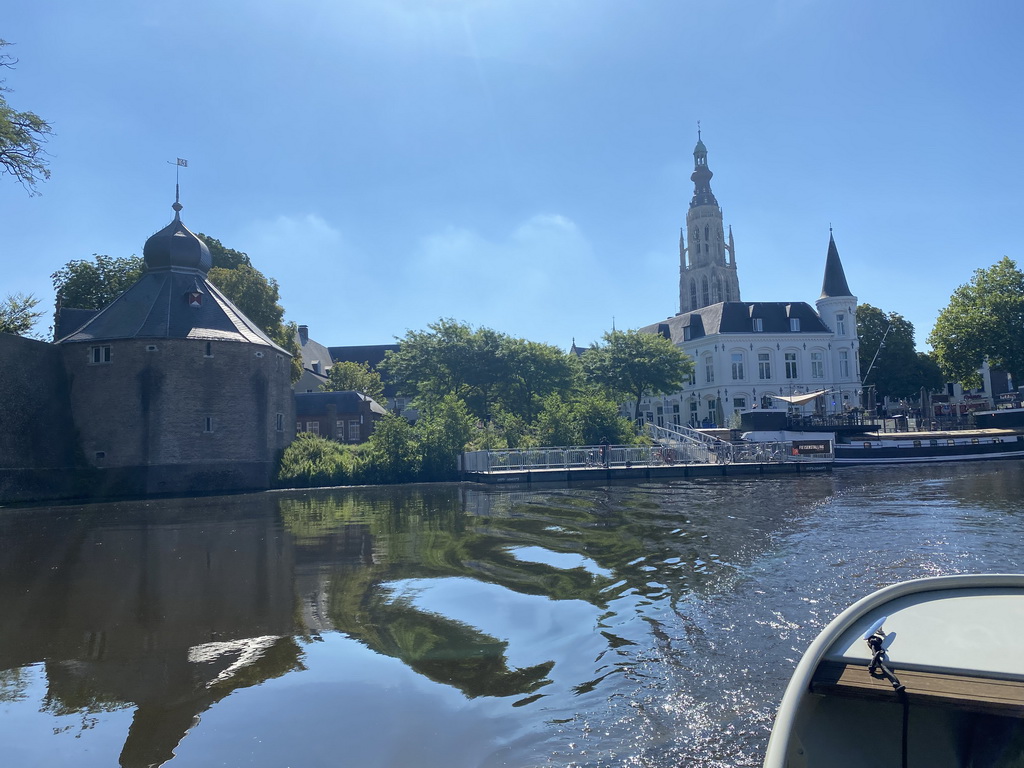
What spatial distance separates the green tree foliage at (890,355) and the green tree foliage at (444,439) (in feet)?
145

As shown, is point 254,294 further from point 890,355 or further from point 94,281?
point 890,355

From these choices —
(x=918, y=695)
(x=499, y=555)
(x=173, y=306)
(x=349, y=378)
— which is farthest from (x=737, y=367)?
(x=918, y=695)

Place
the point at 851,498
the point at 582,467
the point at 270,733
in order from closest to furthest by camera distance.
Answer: the point at 270,733 → the point at 851,498 → the point at 582,467

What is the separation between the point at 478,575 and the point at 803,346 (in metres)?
58.0

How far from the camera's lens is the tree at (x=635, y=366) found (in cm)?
5441

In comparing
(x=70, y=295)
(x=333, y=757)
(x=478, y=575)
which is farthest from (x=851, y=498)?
(x=70, y=295)

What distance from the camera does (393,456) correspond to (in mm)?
40438

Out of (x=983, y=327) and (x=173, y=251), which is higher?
(x=173, y=251)

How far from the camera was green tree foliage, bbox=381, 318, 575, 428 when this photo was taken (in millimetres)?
49156

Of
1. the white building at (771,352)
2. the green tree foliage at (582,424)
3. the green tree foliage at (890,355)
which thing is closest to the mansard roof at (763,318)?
the white building at (771,352)

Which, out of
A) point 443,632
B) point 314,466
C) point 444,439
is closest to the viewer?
point 443,632

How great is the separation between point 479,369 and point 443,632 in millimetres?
40270

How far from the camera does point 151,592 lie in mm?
11750

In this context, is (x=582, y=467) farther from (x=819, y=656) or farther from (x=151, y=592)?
(x=819, y=656)
